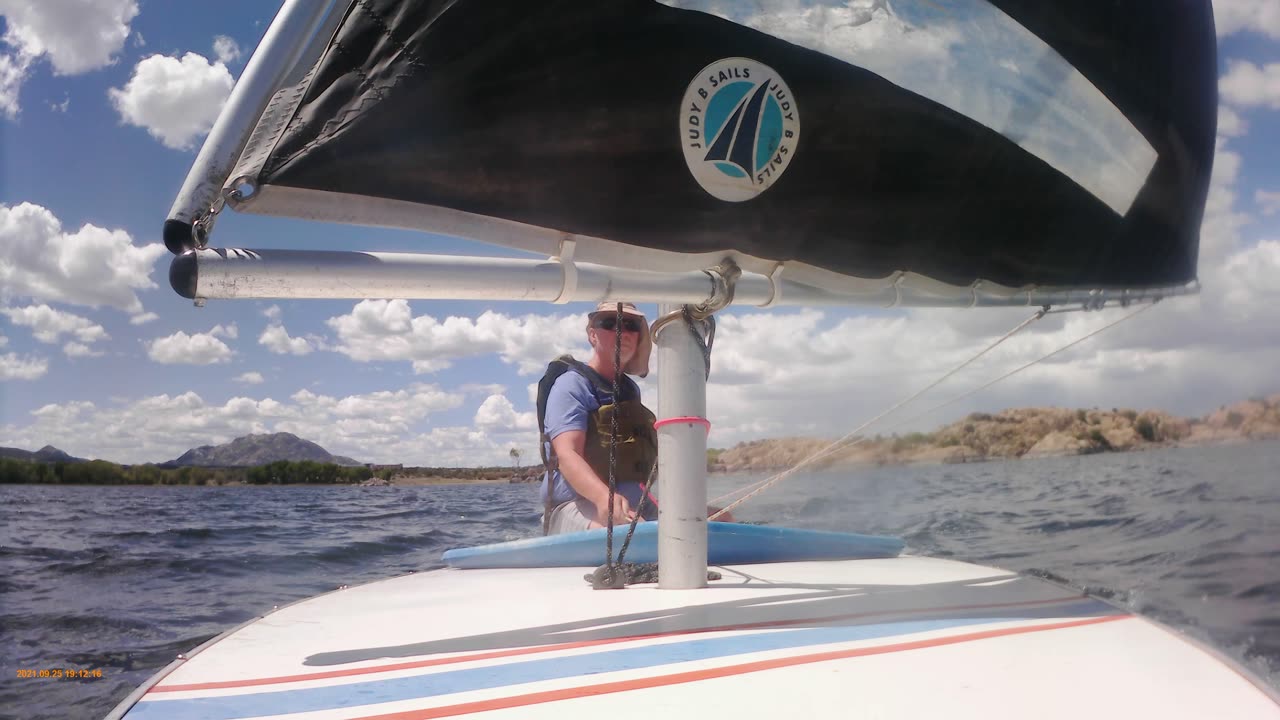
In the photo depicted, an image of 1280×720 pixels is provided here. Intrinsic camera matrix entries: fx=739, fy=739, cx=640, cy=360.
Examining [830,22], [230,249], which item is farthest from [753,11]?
[230,249]

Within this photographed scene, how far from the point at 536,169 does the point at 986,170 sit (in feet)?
4.87

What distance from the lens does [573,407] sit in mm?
3309

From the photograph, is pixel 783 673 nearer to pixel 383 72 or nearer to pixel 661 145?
pixel 661 145

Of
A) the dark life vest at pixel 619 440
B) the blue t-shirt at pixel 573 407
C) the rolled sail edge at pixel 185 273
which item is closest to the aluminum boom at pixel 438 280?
the rolled sail edge at pixel 185 273

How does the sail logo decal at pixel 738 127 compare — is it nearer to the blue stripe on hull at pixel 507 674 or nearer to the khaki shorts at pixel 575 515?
the blue stripe on hull at pixel 507 674

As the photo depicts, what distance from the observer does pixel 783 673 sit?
1.37m

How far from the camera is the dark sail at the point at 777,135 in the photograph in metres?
1.52

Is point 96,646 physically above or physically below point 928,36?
below

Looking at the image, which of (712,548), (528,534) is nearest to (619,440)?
(712,548)

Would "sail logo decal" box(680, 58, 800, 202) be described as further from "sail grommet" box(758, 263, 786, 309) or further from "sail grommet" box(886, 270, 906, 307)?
"sail grommet" box(886, 270, 906, 307)

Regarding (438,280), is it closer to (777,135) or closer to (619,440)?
(777,135)

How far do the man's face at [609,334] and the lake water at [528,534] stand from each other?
0.95m

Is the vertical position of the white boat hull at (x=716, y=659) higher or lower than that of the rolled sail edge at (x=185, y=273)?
lower

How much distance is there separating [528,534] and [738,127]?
30.9 feet
